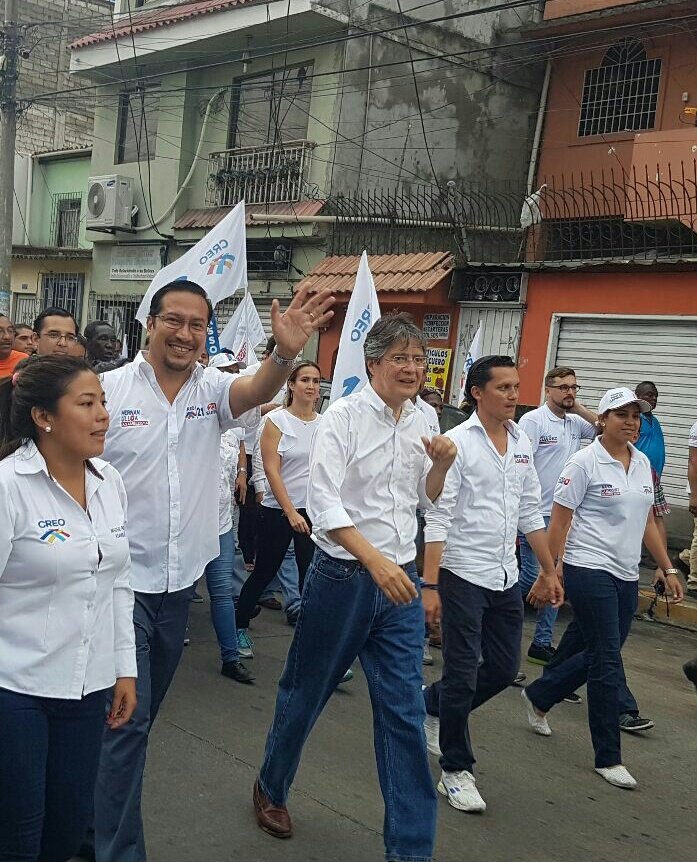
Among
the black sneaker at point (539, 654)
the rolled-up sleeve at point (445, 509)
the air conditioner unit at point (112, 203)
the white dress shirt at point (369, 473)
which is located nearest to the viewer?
the white dress shirt at point (369, 473)

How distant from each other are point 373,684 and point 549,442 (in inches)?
183

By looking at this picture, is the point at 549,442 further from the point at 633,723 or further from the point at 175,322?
the point at 175,322

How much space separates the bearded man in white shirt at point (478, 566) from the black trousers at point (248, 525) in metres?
5.10

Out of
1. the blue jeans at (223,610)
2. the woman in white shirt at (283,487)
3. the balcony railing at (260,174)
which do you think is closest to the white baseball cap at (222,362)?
the woman in white shirt at (283,487)

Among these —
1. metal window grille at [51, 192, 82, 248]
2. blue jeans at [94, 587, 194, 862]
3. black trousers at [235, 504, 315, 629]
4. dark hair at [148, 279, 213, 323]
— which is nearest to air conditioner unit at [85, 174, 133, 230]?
metal window grille at [51, 192, 82, 248]

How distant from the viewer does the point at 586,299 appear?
1373 cm

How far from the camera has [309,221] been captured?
17.4 meters

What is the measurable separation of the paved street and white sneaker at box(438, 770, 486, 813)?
45mm

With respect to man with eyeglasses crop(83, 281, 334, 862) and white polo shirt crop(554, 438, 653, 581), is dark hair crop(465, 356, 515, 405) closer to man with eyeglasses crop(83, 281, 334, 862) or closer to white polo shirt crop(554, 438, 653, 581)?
white polo shirt crop(554, 438, 653, 581)

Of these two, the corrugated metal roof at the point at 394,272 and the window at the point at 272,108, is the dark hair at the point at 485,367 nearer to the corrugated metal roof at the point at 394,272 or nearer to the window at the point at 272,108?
the corrugated metal roof at the point at 394,272

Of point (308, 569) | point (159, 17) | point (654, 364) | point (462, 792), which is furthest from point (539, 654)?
point (159, 17)

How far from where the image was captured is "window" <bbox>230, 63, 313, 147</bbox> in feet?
60.2

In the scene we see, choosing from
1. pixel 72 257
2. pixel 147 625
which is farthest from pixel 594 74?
pixel 147 625

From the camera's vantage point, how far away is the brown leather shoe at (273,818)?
423 cm
